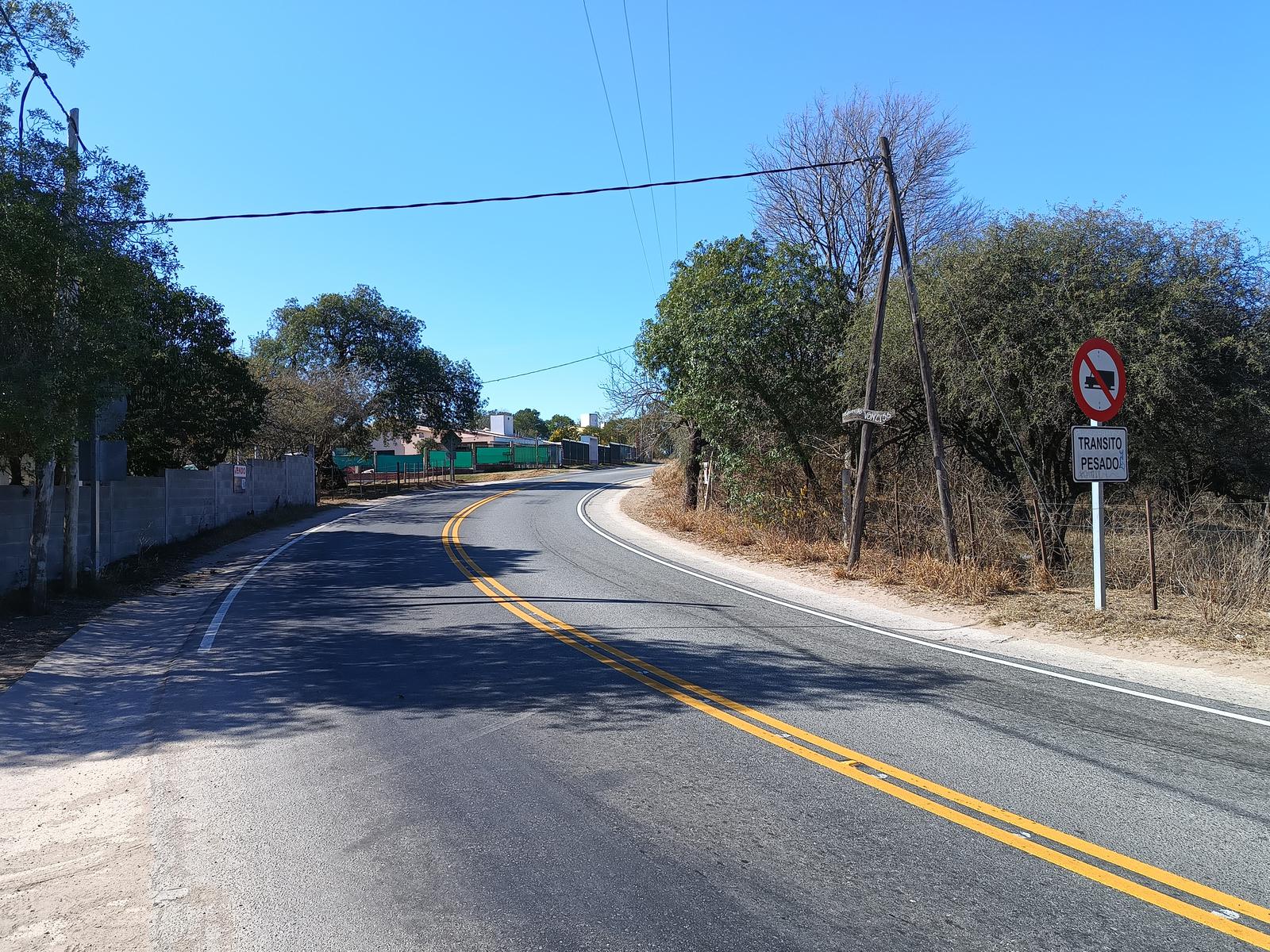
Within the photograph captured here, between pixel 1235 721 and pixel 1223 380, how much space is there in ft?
27.4

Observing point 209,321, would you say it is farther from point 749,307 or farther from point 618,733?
point 618,733

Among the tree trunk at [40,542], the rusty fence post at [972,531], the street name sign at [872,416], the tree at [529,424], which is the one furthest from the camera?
the tree at [529,424]

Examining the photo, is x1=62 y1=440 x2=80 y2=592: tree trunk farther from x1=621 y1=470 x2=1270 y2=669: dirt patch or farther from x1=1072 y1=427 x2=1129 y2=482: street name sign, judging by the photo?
x1=1072 y1=427 x2=1129 y2=482: street name sign

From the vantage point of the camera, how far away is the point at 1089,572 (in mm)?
12648

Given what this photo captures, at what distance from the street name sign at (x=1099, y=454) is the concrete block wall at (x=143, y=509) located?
48.9 feet

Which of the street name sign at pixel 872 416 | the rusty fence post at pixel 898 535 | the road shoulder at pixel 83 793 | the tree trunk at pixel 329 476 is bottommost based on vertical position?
the road shoulder at pixel 83 793

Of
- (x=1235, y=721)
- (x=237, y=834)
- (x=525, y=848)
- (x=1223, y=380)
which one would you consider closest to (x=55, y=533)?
(x=237, y=834)

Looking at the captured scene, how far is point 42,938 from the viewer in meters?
3.37

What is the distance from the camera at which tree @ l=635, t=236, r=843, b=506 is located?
59.4 ft

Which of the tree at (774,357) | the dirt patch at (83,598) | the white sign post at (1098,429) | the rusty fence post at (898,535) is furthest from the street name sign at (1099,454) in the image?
the dirt patch at (83,598)

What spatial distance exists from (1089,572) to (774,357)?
319 inches

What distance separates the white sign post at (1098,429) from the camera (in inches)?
382

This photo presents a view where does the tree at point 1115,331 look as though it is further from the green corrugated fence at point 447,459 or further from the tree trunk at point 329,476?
the green corrugated fence at point 447,459

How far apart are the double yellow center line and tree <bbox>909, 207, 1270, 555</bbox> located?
842 cm
